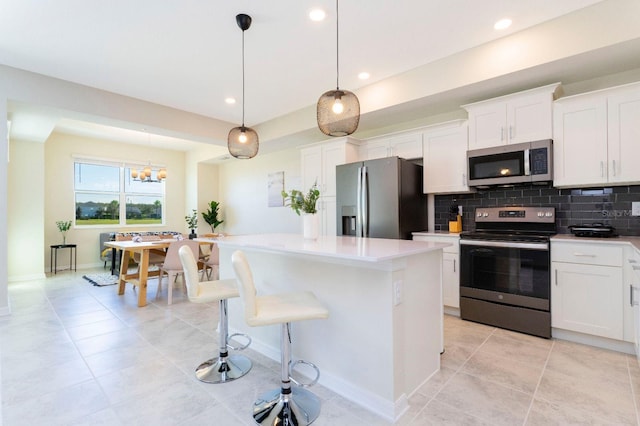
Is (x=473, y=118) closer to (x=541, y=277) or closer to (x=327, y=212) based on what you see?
(x=541, y=277)

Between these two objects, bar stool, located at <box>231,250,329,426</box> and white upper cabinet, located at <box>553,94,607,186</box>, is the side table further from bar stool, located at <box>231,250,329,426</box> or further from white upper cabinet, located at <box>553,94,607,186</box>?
white upper cabinet, located at <box>553,94,607,186</box>

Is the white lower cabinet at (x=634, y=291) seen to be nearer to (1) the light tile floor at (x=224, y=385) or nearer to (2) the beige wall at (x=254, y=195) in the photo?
(1) the light tile floor at (x=224, y=385)

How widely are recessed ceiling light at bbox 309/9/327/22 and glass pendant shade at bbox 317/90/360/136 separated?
88 cm

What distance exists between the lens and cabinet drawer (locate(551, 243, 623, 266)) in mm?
2494

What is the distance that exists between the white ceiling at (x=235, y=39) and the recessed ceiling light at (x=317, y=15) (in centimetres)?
4

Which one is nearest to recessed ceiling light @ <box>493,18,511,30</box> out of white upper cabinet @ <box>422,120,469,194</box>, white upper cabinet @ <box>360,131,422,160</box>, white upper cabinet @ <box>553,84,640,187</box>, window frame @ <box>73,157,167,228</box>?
white upper cabinet @ <box>553,84,640,187</box>

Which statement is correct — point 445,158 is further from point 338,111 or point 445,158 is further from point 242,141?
point 242,141

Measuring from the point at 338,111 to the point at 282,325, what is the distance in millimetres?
1474

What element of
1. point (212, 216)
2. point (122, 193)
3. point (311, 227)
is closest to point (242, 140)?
point (311, 227)

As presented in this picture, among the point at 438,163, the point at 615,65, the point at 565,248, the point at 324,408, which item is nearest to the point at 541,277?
the point at 565,248

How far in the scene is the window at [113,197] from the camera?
6.75 metres

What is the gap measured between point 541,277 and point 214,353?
299 centimetres

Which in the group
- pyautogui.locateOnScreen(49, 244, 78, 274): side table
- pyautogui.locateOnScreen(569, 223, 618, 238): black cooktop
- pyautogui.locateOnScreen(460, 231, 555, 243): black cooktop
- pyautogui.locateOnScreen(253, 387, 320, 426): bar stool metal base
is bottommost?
pyautogui.locateOnScreen(253, 387, 320, 426): bar stool metal base

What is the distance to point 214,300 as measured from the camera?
2.14 metres
